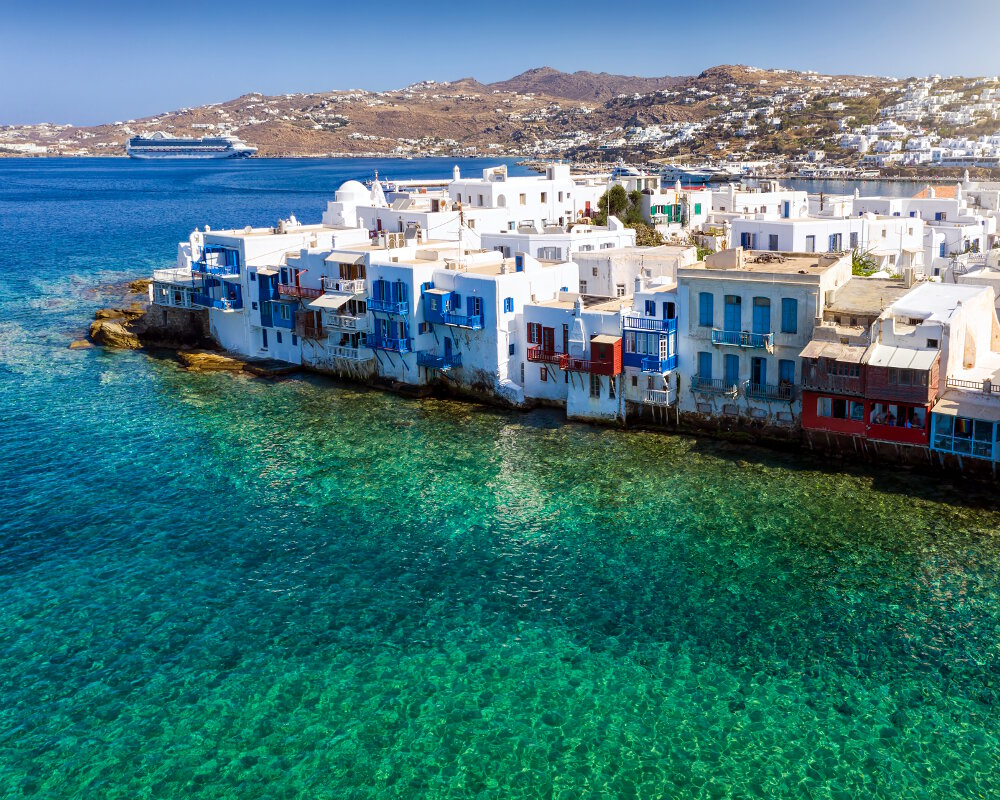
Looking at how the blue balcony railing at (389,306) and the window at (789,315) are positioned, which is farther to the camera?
the blue balcony railing at (389,306)

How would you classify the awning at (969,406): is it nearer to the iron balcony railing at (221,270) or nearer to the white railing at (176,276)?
the iron balcony railing at (221,270)

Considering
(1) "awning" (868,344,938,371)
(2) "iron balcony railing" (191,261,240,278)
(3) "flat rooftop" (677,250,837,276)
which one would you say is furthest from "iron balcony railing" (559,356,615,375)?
(2) "iron balcony railing" (191,261,240,278)

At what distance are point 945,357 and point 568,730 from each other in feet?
64.8

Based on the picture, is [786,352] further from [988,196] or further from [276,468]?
[988,196]

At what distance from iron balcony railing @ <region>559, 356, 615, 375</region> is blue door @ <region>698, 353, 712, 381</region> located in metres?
3.41

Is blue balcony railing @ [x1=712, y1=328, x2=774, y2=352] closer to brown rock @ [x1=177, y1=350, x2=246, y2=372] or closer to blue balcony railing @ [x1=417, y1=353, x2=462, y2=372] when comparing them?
blue balcony railing @ [x1=417, y1=353, x2=462, y2=372]

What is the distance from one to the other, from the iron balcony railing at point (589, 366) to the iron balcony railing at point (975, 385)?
12.2m

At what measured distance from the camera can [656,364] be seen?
119 ft

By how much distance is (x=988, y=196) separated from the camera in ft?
248

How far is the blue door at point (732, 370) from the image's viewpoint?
1405 inches

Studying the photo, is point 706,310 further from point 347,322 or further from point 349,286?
point 347,322

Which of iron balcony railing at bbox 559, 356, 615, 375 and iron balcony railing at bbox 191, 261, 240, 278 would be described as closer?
iron balcony railing at bbox 559, 356, 615, 375

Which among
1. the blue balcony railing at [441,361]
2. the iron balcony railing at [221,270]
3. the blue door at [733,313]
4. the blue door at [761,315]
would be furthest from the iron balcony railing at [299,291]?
the blue door at [761,315]

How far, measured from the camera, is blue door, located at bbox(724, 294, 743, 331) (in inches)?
1387
